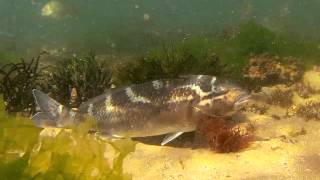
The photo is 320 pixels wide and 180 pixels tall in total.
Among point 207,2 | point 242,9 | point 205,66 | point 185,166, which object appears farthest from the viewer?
point 207,2

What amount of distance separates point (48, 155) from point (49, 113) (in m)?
2.83

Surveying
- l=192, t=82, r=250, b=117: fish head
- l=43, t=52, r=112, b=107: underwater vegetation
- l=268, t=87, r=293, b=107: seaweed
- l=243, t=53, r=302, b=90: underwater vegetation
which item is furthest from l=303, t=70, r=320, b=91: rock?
l=43, t=52, r=112, b=107: underwater vegetation

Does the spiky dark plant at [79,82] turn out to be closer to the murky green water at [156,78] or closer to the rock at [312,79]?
the murky green water at [156,78]

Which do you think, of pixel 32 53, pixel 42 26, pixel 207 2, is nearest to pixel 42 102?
pixel 32 53

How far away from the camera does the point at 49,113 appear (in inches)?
262

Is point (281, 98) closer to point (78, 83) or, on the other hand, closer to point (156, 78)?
point (156, 78)

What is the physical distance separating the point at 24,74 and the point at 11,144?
494 centimetres

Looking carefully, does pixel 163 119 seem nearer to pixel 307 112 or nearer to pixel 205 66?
pixel 205 66

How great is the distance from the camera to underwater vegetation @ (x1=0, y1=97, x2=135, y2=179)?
3.78 meters

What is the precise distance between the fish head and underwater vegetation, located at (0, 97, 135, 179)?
2444 mm

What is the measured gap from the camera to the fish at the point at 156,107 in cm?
638

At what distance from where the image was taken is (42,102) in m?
6.61

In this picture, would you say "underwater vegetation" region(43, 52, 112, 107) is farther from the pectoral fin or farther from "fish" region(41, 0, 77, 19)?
"fish" region(41, 0, 77, 19)

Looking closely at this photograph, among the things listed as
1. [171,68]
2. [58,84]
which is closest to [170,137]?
[171,68]
